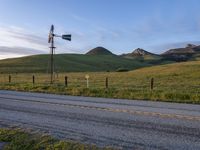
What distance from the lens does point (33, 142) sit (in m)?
7.24

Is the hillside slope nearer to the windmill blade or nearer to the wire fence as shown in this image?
the wire fence

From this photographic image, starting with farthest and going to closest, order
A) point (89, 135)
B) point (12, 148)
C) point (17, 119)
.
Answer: point (17, 119) → point (89, 135) → point (12, 148)

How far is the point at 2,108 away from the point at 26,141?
22.3 ft

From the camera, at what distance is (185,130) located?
8.59m

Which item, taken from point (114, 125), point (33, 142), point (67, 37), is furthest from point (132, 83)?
point (33, 142)

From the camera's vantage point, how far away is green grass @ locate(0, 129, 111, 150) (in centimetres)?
679

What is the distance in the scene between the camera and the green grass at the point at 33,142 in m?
6.79

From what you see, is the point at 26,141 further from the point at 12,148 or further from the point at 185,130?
the point at 185,130

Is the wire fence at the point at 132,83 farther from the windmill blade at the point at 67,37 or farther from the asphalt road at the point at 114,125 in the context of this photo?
the asphalt road at the point at 114,125

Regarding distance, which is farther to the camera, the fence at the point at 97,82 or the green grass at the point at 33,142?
the fence at the point at 97,82

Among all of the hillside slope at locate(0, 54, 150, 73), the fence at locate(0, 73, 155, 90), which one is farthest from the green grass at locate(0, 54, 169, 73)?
the fence at locate(0, 73, 155, 90)

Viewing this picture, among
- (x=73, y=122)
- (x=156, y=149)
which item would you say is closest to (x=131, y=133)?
(x=156, y=149)

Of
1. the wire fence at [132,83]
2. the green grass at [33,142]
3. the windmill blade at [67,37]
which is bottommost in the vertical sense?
the green grass at [33,142]

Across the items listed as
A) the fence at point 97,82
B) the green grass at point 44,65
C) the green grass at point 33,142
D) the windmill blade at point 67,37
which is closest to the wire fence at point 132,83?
the fence at point 97,82
